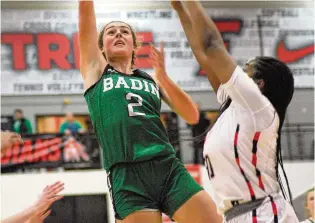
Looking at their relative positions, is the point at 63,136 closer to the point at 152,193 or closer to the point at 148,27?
the point at 148,27

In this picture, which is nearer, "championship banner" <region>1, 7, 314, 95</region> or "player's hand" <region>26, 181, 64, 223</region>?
"player's hand" <region>26, 181, 64, 223</region>

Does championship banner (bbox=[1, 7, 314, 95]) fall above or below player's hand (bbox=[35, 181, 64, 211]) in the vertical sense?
above

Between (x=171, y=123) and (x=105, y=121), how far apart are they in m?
7.10

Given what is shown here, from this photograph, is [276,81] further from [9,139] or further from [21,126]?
[21,126]

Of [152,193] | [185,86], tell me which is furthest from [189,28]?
[185,86]

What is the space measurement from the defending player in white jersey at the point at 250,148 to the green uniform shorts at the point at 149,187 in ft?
2.52

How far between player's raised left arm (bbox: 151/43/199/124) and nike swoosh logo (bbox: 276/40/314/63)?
9568 millimetres

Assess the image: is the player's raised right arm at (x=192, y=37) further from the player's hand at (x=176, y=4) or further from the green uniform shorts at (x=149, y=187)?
the green uniform shorts at (x=149, y=187)

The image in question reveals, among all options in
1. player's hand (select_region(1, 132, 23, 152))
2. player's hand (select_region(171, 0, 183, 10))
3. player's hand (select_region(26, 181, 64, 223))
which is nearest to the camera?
player's hand (select_region(171, 0, 183, 10))

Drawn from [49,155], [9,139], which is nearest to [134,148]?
[9,139]

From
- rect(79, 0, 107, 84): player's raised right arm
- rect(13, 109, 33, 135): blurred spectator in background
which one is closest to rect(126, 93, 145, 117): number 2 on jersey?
rect(79, 0, 107, 84): player's raised right arm

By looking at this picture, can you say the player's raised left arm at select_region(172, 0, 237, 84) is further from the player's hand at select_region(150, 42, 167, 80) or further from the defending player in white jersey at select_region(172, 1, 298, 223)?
the player's hand at select_region(150, 42, 167, 80)

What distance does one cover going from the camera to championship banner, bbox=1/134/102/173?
30.9ft

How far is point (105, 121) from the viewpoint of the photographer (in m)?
3.57
